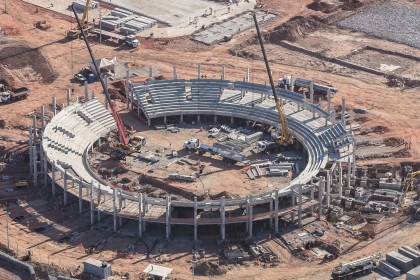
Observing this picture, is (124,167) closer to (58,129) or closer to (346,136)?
(58,129)

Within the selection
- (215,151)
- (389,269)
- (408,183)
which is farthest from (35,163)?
(389,269)

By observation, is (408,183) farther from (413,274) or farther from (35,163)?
(35,163)

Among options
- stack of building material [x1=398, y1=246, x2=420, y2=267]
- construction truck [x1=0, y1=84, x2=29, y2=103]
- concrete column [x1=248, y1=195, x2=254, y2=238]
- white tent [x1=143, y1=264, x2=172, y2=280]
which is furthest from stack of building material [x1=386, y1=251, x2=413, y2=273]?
construction truck [x1=0, y1=84, x2=29, y2=103]

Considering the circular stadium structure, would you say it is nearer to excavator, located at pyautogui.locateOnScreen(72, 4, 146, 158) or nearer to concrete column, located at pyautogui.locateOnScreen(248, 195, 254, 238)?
concrete column, located at pyautogui.locateOnScreen(248, 195, 254, 238)

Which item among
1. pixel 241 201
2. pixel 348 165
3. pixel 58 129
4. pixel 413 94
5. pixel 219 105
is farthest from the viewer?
pixel 413 94

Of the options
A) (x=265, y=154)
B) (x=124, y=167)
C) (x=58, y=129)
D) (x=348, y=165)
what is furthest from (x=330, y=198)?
(x=58, y=129)

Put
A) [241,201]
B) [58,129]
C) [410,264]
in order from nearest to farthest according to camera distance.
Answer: [410,264], [241,201], [58,129]
